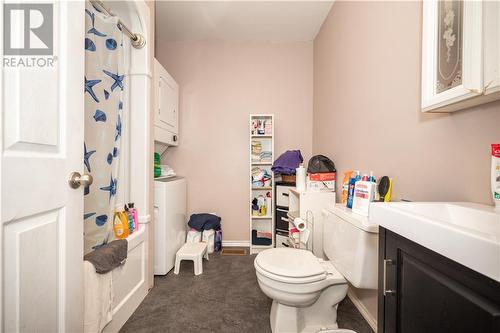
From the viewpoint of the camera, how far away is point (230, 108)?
2.87m

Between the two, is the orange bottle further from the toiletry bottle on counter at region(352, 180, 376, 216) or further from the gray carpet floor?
the toiletry bottle on counter at region(352, 180, 376, 216)

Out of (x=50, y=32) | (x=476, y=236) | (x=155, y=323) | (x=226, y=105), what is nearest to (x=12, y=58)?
(x=50, y=32)

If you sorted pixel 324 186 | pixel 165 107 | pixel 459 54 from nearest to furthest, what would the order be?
pixel 459 54, pixel 324 186, pixel 165 107

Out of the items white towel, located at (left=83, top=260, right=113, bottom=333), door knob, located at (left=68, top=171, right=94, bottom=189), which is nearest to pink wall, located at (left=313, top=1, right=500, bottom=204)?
door knob, located at (left=68, top=171, right=94, bottom=189)

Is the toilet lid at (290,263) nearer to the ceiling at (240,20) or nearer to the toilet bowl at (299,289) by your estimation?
the toilet bowl at (299,289)

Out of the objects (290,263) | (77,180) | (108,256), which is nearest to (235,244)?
(290,263)

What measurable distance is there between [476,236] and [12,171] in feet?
3.97

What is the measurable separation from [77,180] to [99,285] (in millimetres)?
584

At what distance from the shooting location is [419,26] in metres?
1.08

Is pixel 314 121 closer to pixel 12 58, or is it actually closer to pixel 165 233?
pixel 165 233

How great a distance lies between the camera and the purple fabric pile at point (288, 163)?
2438 millimetres

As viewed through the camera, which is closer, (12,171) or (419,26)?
(12,171)

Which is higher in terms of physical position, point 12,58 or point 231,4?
point 231,4

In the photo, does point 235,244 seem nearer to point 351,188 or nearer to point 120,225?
point 120,225
